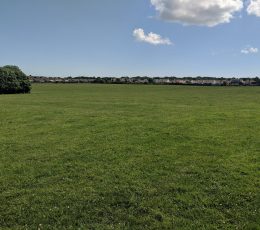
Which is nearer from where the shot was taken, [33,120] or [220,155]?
[220,155]

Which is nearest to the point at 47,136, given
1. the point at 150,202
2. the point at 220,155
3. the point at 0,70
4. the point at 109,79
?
the point at 220,155

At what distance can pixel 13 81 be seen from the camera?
56.3m

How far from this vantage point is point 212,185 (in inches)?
340

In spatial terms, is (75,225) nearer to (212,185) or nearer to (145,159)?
(212,185)

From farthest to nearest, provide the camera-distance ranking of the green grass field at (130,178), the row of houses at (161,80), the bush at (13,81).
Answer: the row of houses at (161,80) < the bush at (13,81) < the green grass field at (130,178)

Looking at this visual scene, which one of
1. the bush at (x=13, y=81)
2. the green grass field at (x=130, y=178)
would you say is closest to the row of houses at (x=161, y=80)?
the bush at (x=13, y=81)

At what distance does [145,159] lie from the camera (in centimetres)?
1088

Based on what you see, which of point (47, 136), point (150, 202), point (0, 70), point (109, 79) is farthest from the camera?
point (109, 79)

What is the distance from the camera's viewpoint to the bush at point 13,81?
2175 inches

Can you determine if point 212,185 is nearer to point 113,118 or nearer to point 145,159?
point 145,159

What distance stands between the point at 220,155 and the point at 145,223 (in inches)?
205

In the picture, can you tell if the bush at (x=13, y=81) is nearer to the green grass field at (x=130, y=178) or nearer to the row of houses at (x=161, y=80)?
the green grass field at (x=130, y=178)

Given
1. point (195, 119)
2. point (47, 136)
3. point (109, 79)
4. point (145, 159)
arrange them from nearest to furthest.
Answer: point (145, 159) < point (47, 136) < point (195, 119) < point (109, 79)

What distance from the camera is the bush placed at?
55.2m
